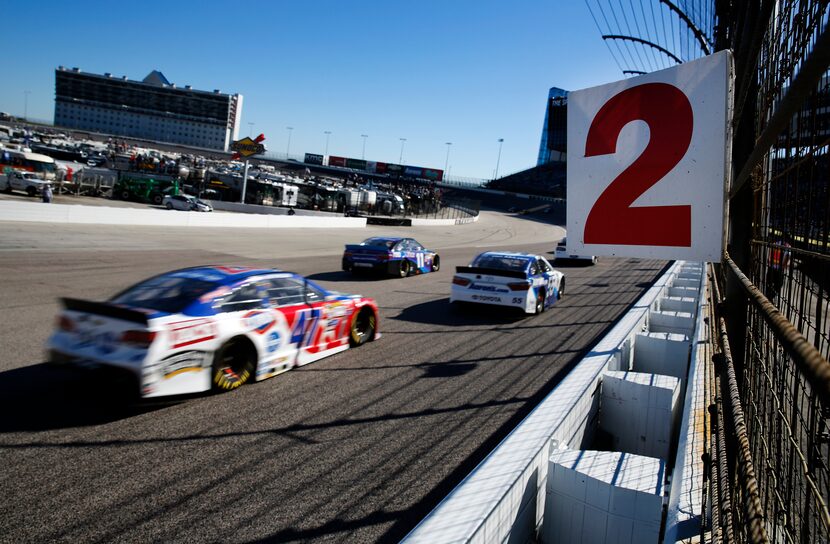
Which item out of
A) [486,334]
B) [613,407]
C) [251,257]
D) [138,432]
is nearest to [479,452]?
[613,407]

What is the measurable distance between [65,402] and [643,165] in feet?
18.0

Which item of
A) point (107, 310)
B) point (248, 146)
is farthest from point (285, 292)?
point (248, 146)

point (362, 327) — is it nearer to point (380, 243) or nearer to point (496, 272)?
point (496, 272)

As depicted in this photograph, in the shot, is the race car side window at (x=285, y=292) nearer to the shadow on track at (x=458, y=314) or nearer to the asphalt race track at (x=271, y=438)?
the asphalt race track at (x=271, y=438)

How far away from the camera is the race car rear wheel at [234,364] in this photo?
19.0 feet

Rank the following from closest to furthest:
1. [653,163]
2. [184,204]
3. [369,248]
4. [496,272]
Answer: [653,163] → [496,272] → [369,248] → [184,204]

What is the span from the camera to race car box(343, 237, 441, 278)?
15.2 metres

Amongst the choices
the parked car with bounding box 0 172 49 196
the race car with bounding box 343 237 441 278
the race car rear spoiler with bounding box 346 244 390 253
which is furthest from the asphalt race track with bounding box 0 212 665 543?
the parked car with bounding box 0 172 49 196

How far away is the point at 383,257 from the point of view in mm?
15172

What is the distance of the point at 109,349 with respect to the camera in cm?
510

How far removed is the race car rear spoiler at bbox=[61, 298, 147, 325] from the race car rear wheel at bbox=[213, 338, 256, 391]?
0.91 metres

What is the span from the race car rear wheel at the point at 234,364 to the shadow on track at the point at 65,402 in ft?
2.05

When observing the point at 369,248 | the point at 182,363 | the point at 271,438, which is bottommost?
the point at 271,438

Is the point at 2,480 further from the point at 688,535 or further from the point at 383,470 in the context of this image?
the point at 688,535
